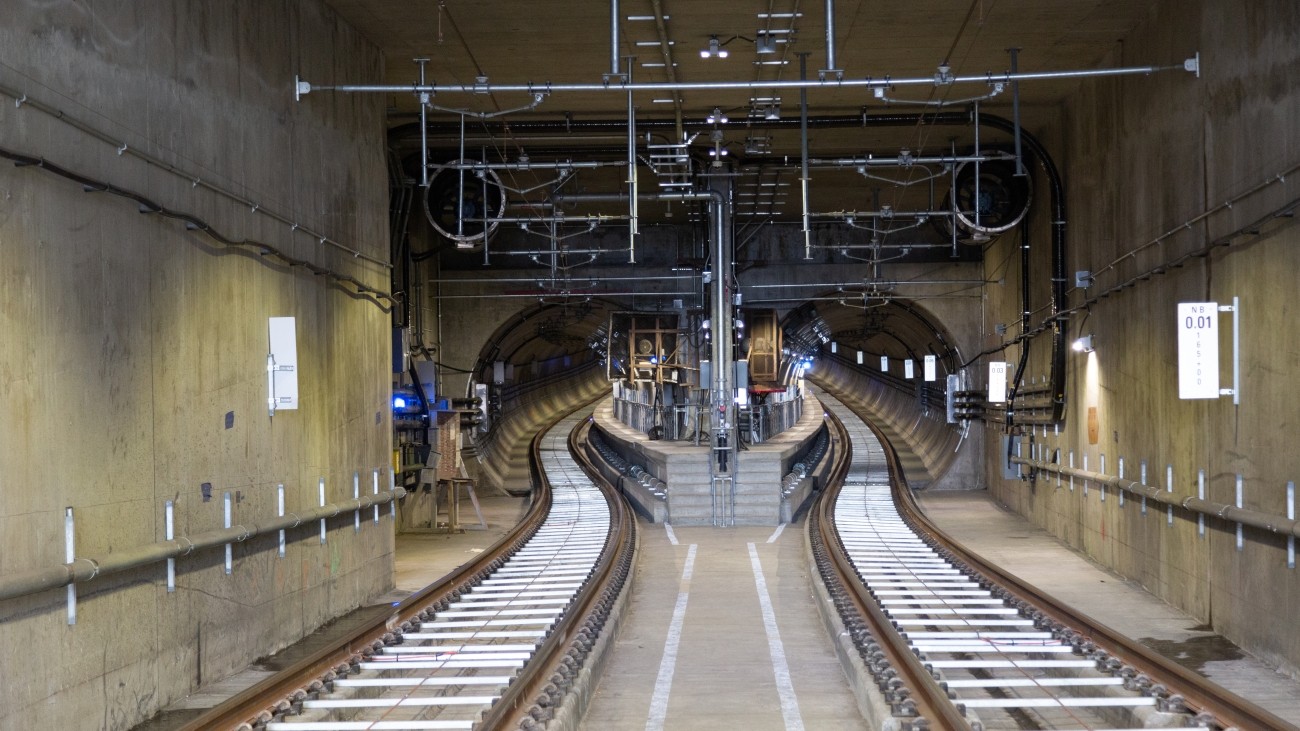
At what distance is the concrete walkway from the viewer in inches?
344

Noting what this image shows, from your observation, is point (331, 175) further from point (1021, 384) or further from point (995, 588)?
point (1021, 384)

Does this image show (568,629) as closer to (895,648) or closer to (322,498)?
(895,648)

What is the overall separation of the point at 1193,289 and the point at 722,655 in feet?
19.7

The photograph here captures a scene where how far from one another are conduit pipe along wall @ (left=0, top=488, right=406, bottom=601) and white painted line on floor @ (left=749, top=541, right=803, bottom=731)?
13.7 ft

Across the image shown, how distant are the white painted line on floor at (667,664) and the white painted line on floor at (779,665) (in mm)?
785

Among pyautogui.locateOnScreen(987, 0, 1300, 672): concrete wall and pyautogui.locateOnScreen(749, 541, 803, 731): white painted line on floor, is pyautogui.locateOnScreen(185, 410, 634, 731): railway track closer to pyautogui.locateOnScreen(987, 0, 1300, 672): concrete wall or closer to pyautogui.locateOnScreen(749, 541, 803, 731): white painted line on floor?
pyautogui.locateOnScreen(749, 541, 803, 731): white painted line on floor

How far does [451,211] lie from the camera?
22.3 meters

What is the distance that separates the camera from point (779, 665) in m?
10.5

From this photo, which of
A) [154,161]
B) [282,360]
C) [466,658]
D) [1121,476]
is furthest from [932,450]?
[154,161]

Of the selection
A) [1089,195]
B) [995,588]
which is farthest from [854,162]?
[995,588]

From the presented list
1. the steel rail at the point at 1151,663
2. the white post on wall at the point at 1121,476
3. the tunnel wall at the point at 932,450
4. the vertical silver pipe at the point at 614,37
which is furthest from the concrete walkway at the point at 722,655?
the tunnel wall at the point at 932,450

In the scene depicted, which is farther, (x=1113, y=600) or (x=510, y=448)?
(x=510, y=448)

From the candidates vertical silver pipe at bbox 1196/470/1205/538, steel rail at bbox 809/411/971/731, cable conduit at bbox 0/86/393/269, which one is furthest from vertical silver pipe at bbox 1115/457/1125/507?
cable conduit at bbox 0/86/393/269

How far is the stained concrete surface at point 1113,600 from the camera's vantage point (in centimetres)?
1016
